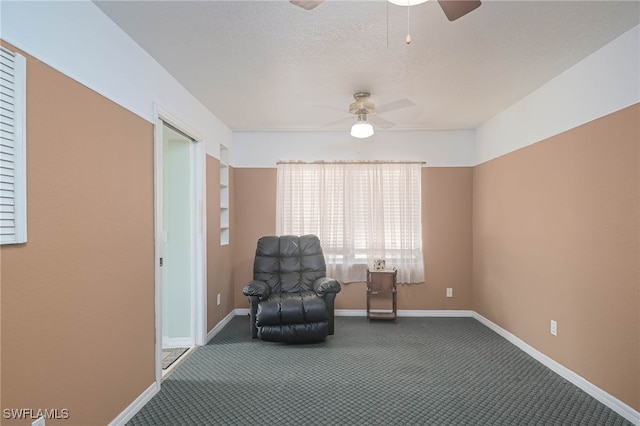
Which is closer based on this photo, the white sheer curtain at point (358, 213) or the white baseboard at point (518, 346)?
the white baseboard at point (518, 346)

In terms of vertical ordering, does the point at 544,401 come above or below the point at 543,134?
below

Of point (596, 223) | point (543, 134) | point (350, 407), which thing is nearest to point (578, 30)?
point (543, 134)

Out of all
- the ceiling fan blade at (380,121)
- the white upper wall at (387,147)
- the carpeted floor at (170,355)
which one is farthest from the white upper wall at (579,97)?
the carpeted floor at (170,355)

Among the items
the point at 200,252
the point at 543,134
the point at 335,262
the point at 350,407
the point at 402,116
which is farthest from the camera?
the point at 335,262

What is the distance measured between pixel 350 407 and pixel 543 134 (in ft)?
9.56

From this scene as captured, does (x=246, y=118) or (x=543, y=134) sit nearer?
(x=543, y=134)

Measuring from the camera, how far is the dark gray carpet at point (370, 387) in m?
2.20

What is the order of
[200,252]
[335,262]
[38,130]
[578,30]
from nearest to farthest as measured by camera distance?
[38,130] < [578,30] < [200,252] < [335,262]

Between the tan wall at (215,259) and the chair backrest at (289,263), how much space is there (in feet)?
1.46

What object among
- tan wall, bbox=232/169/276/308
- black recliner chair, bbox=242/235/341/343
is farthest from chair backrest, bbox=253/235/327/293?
tan wall, bbox=232/169/276/308

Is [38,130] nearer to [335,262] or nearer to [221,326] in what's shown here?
[221,326]

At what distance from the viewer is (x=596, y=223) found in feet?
8.02

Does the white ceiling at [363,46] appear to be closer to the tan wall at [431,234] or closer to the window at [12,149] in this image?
the window at [12,149]

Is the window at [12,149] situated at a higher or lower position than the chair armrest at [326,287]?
higher
